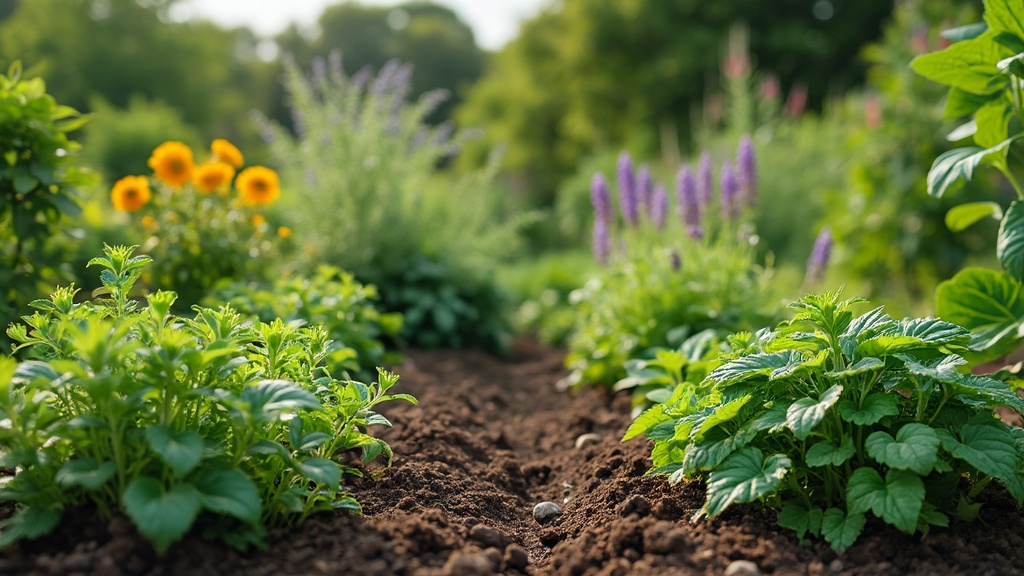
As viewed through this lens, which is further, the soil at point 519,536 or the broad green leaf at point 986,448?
the broad green leaf at point 986,448

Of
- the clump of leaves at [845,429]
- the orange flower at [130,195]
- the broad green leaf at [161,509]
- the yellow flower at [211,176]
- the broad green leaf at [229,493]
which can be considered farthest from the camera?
the yellow flower at [211,176]

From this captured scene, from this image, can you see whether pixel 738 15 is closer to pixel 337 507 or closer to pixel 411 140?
pixel 411 140

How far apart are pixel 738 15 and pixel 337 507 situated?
17233 mm

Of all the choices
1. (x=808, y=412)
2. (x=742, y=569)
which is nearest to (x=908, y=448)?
(x=808, y=412)

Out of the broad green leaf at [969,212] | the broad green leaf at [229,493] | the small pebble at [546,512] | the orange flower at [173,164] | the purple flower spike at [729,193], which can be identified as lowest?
the small pebble at [546,512]

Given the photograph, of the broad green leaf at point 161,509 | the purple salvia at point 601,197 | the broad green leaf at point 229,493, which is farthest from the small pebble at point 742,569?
the purple salvia at point 601,197

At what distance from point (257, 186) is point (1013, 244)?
133 inches

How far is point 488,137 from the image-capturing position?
818 inches

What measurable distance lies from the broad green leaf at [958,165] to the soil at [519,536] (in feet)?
3.02

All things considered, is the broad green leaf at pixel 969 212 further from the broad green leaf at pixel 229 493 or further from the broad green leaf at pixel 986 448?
the broad green leaf at pixel 229 493

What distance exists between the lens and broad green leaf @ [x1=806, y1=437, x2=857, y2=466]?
1.76 meters

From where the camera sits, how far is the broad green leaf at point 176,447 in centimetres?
146

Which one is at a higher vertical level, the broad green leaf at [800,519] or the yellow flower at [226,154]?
the yellow flower at [226,154]

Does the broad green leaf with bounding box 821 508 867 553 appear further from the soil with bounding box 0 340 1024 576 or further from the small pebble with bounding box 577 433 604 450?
the small pebble with bounding box 577 433 604 450
